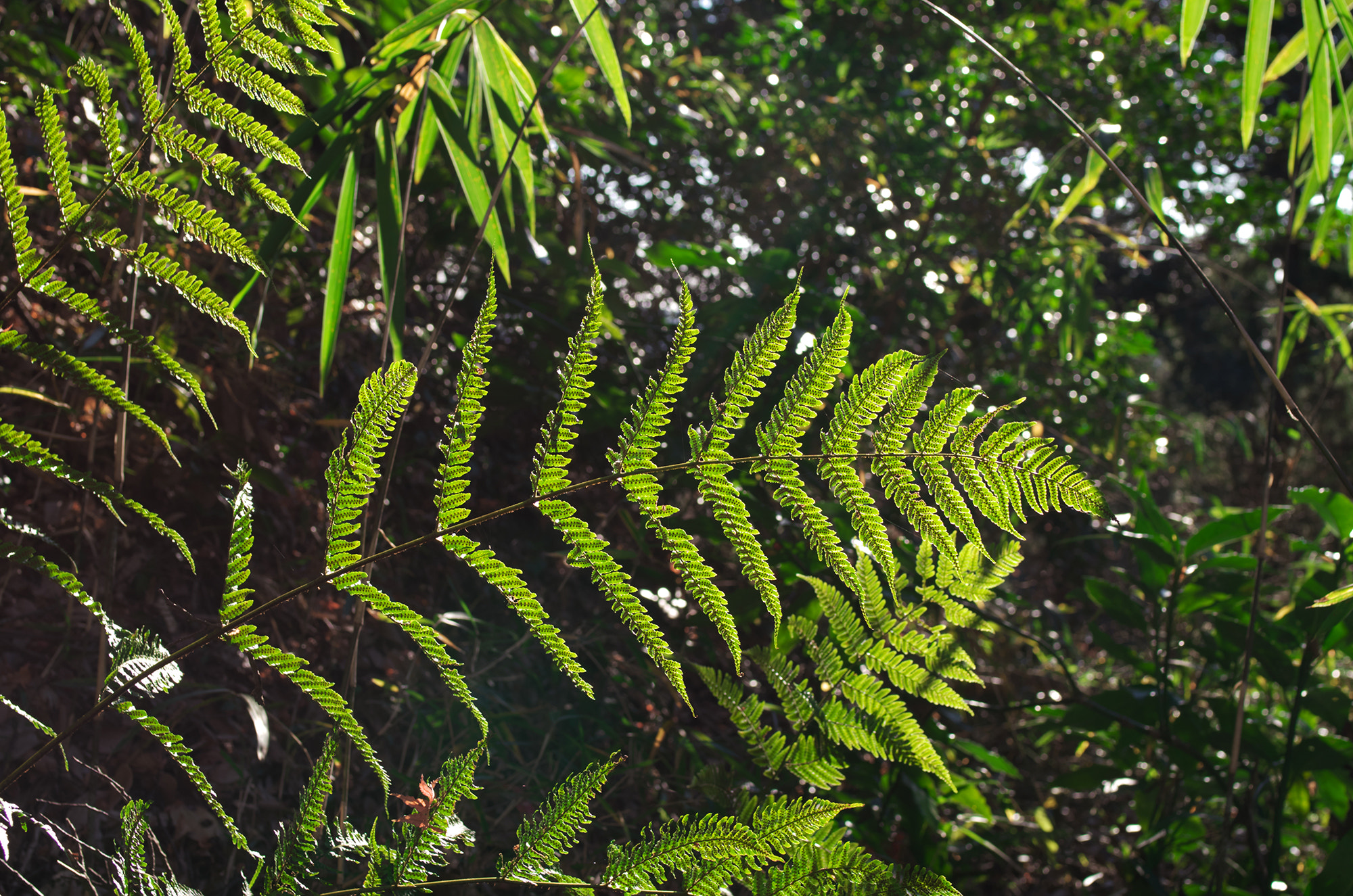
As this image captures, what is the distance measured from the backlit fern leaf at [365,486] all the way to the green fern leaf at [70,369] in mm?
147

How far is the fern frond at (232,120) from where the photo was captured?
665 millimetres

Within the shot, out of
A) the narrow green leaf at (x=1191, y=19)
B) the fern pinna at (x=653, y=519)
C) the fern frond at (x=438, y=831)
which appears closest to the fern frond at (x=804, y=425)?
the fern pinna at (x=653, y=519)

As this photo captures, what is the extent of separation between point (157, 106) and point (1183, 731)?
5.65 feet

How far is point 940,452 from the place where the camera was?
0.64m

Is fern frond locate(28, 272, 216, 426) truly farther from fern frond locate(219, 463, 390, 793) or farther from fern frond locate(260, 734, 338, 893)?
fern frond locate(260, 734, 338, 893)

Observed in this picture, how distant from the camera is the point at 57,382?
1.46 meters

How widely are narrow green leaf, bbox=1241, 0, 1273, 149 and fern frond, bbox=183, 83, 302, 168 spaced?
3.88ft

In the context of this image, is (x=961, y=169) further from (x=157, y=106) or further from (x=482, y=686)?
(x=157, y=106)

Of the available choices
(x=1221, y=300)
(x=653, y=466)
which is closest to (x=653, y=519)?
(x=653, y=466)

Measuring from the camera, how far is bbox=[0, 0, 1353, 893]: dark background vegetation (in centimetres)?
134

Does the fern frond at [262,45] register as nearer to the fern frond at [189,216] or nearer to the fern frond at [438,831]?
the fern frond at [189,216]

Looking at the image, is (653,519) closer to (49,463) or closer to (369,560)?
(369,560)

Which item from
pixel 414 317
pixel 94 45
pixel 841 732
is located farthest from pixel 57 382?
pixel 841 732

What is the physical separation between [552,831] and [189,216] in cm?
62
